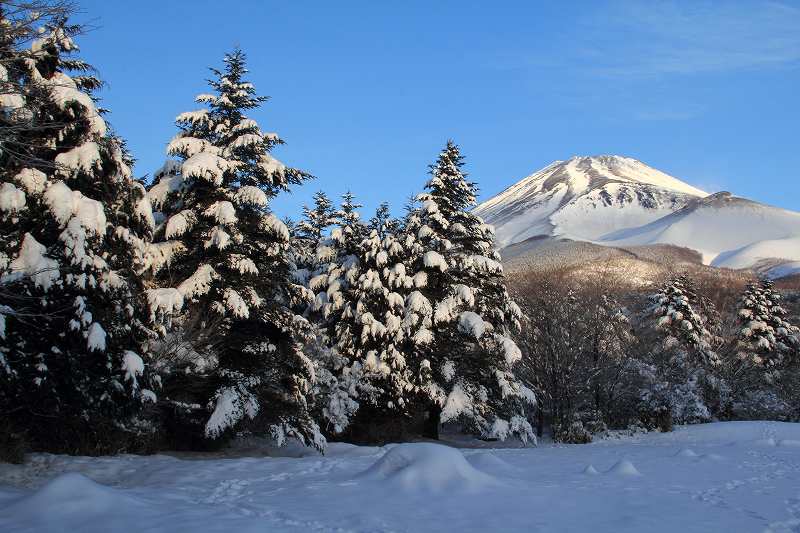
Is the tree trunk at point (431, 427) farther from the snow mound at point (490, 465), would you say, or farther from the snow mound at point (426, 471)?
the snow mound at point (426, 471)

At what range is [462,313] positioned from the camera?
22.5 meters

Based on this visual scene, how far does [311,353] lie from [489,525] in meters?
14.6

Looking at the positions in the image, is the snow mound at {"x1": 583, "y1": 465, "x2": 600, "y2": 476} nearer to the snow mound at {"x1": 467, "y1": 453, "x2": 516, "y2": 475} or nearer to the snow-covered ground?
the snow-covered ground

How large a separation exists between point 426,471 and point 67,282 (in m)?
6.99

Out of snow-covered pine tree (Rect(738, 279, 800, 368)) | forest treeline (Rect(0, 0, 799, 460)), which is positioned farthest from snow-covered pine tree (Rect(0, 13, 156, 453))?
snow-covered pine tree (Rect(738, 279, 800, 368))

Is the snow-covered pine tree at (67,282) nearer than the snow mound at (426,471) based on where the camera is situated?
No

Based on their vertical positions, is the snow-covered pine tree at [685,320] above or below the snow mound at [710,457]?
above

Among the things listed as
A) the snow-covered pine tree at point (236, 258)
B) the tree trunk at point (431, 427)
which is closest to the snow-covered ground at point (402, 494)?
the snow-covered pine tree at point (236, 258)

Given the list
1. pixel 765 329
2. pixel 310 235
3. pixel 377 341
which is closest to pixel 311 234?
pixel 310 235

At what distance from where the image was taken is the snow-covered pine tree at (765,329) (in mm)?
37156

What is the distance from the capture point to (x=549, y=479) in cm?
1086

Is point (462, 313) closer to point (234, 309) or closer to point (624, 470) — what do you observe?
point (234, 309)

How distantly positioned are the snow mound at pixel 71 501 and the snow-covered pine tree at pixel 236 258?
22.7 feet

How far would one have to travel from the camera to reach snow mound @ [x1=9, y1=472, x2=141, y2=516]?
22.3 feet
